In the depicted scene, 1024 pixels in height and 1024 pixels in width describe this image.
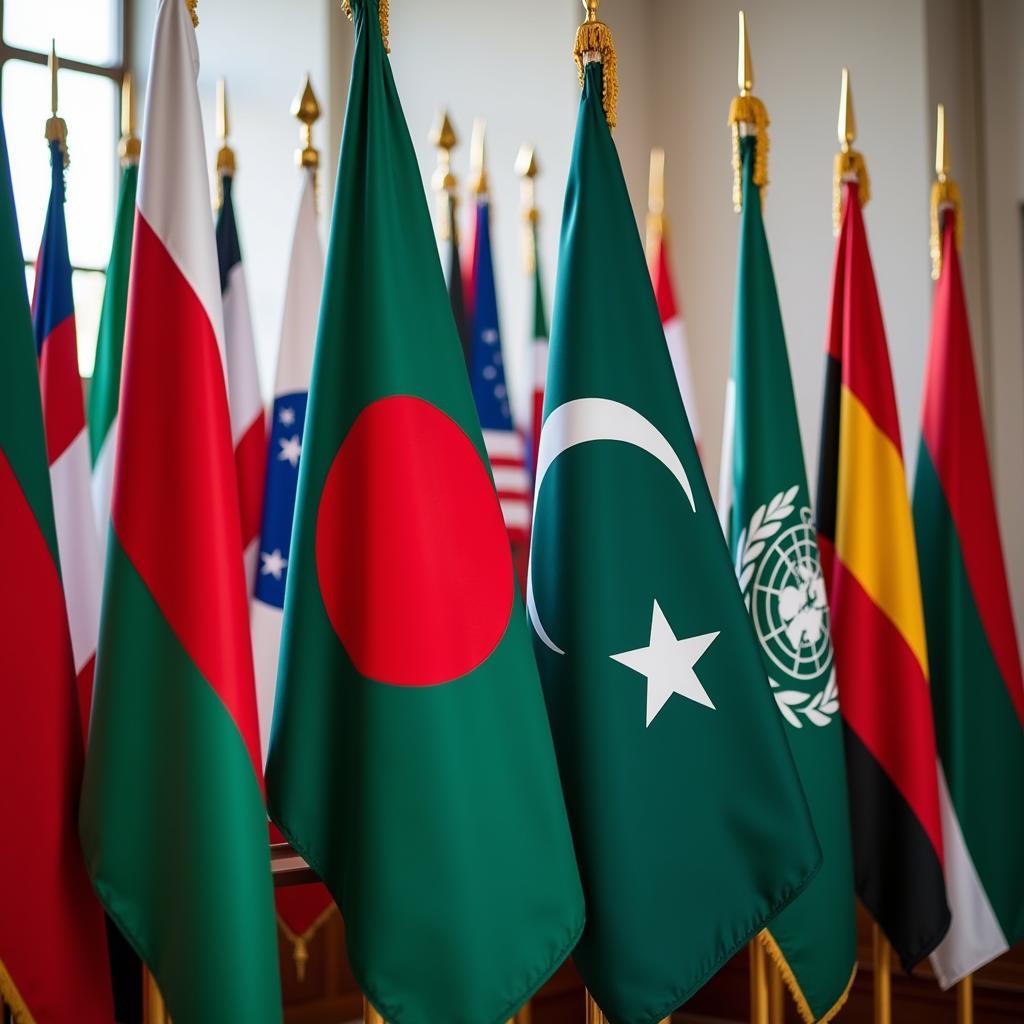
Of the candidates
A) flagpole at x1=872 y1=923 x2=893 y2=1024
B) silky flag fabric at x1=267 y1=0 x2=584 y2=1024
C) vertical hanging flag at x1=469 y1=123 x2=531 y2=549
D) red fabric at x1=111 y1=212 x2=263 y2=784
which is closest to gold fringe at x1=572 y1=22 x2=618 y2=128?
silky flag fabric at x1=267 y1=0 x2=584 y2=1024

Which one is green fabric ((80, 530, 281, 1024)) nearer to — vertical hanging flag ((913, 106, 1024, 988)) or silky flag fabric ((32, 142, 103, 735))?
silky flag fabric ((32, 142, 103, 735))

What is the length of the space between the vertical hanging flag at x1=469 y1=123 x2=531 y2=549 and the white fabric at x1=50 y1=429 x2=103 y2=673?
1.26 m

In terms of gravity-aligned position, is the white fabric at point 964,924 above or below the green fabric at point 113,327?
below

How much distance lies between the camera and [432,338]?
5.02 feet

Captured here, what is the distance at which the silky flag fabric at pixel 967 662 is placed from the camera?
7.28 feet

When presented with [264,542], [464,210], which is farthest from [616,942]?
[464,210]

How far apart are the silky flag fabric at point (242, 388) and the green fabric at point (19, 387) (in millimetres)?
827

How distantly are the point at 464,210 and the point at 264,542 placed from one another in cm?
205

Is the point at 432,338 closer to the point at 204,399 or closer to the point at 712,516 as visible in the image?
the point at 204,399

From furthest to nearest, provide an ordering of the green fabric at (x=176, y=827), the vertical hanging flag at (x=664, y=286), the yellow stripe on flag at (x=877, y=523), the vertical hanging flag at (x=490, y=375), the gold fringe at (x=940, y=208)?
the vertical hanging flag at (x=490, y=375) → the vertical hanging flag at (x=664, y=286) → the gold fringe at (x=940, y=208) → the yellow stripe on flag at (x=877, y=523) → the green fabric at (x=176, y=827)

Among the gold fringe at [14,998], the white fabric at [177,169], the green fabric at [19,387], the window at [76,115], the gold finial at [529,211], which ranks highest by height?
the window at [76,115]

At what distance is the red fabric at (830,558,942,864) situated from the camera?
212 centimetres

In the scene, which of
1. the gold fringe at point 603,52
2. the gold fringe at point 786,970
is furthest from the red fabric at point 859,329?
Result: the gold fringe at point 786,970

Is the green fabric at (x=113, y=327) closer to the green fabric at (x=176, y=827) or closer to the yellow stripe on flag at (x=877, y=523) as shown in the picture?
the green fabric at (x=176, y=827)
